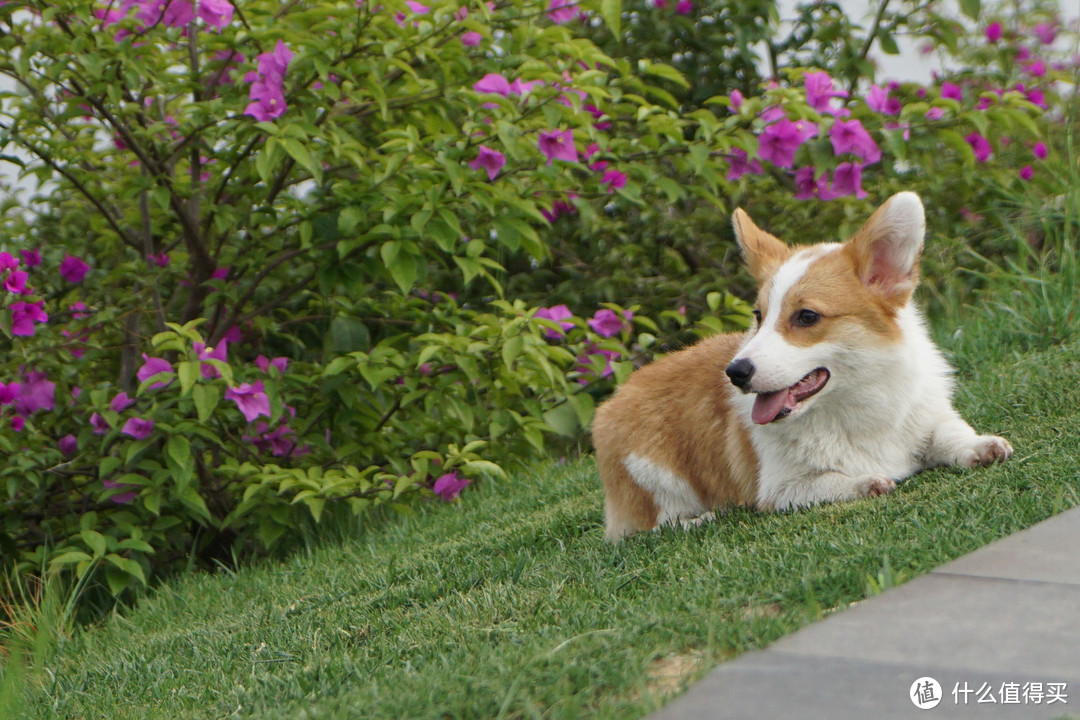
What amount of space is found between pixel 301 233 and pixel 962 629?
351 cm

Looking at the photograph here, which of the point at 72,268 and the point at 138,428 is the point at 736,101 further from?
the point at 72,268

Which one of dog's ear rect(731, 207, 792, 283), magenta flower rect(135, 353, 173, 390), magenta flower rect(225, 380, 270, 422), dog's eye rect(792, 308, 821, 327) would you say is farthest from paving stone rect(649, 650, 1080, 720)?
magenta flower rect(135, 353, 173, 390)

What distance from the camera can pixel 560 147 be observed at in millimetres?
4871

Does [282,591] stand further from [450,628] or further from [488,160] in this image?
[488,160]

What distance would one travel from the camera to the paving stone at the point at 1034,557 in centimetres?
244

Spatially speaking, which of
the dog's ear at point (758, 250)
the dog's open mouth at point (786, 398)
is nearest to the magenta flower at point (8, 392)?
Answer: the dog's ear at point (758, 250)

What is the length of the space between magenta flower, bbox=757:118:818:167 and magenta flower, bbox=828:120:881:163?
97mm

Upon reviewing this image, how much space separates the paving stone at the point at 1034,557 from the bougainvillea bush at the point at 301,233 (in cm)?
250

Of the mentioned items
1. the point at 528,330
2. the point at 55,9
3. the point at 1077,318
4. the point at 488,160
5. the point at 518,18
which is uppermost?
the point at 55,9

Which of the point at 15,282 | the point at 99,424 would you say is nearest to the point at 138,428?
the point at 99,424

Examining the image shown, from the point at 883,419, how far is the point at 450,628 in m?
1.51

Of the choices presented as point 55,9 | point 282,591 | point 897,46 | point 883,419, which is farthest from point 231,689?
point 897,46

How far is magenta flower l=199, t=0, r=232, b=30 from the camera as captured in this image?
15.2 feet

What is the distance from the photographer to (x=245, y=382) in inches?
196
